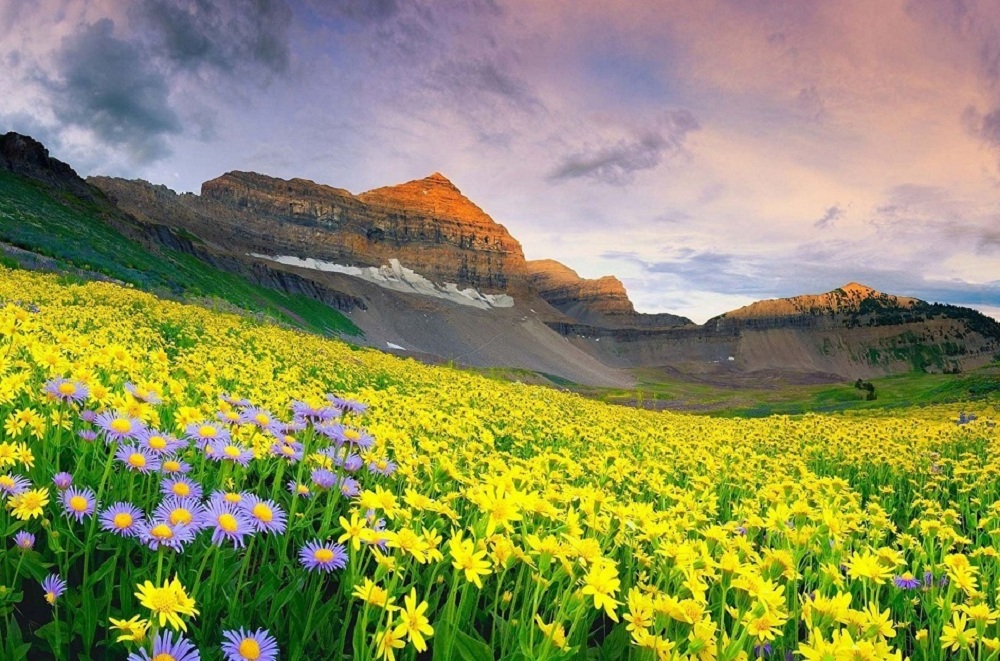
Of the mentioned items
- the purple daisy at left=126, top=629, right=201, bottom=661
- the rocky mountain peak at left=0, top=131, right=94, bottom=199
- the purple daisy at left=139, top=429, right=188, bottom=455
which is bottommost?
the purple daisy at left=126, top=629, right=201, bottom=661

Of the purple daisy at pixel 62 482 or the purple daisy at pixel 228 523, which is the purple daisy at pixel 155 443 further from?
the purple daisy at pixel 228 523

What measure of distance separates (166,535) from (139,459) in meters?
0.65

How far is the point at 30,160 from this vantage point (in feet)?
358

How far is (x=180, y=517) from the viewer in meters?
2.29

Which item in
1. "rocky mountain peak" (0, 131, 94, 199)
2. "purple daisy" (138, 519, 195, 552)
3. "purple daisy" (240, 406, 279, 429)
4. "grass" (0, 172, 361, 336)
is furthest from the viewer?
"rocky mountain peak" (0, 131, 94, 199)

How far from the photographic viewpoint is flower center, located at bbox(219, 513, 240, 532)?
2.27 meters

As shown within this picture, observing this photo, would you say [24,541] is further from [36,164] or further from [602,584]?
[36,164]

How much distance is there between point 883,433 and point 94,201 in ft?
434

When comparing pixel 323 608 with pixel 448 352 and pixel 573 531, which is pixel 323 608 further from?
pixel 448 352

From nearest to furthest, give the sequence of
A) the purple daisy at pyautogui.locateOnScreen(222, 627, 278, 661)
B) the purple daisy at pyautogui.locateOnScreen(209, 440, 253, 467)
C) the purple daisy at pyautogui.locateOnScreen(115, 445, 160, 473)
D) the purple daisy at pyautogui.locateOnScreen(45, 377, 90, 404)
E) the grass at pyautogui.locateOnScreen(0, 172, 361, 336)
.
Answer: the purple daisy at pyautogui.locateOnScreen(222, 627, 278, 661), the purple daisy at pyautogui.locateOnScreen(115, 445, 160, 473), the purple daisy at pyautogui.locateOnScreen(45, 377, 90, 404), the purple daisy at pyautogui.locateOnScreen(209, 440, 253, 467), the grass at pyautogui.locateOnScreen(0, 172, 361, 336)

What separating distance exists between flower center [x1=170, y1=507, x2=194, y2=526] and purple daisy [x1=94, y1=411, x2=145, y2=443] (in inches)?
29.1

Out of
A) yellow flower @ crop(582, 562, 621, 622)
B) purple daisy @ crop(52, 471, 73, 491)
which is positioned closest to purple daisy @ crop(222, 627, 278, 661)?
yellow flower @ crop(582, 562, 621, 622)

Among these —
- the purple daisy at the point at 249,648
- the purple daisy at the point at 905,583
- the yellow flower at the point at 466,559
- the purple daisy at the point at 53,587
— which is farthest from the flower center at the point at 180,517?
the purple daisy at the point at 905,583

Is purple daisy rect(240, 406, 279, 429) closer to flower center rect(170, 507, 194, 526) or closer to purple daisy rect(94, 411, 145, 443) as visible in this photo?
purple daisy rect(94, 411, 145, 443)
